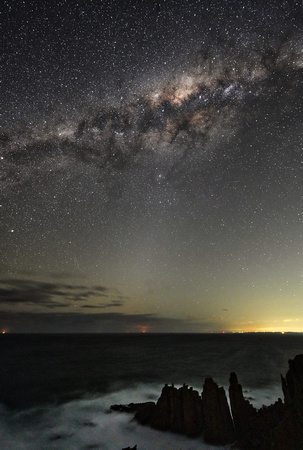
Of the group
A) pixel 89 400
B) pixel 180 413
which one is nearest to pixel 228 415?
pixel 180 413

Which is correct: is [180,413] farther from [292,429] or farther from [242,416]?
[292,429]

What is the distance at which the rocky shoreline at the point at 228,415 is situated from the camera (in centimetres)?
1812

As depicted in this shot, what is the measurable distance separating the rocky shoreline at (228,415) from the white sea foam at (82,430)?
3.25 ft

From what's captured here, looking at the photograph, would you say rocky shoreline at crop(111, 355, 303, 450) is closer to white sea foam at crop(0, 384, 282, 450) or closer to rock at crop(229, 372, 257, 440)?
rock at crop(229, 372, 257, 440)

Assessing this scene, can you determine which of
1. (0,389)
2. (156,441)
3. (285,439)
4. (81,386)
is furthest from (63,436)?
(0,389)

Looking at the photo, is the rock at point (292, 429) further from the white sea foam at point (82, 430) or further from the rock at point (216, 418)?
the rock at point (216, 418)

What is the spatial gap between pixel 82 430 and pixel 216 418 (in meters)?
14.0

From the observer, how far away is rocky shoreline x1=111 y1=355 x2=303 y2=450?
18.1 metres

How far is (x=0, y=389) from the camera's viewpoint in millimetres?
50062

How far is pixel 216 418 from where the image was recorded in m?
22.1

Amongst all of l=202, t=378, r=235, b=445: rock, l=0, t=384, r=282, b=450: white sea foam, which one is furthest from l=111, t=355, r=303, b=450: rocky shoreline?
l=0, t=384, r=282, b=450: white sea foam

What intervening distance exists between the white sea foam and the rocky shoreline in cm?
99

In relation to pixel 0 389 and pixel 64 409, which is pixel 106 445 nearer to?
pixel 64 409

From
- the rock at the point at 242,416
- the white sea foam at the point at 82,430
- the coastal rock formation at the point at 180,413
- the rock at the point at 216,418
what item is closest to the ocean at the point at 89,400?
the white sea foam at the point at 82,430
